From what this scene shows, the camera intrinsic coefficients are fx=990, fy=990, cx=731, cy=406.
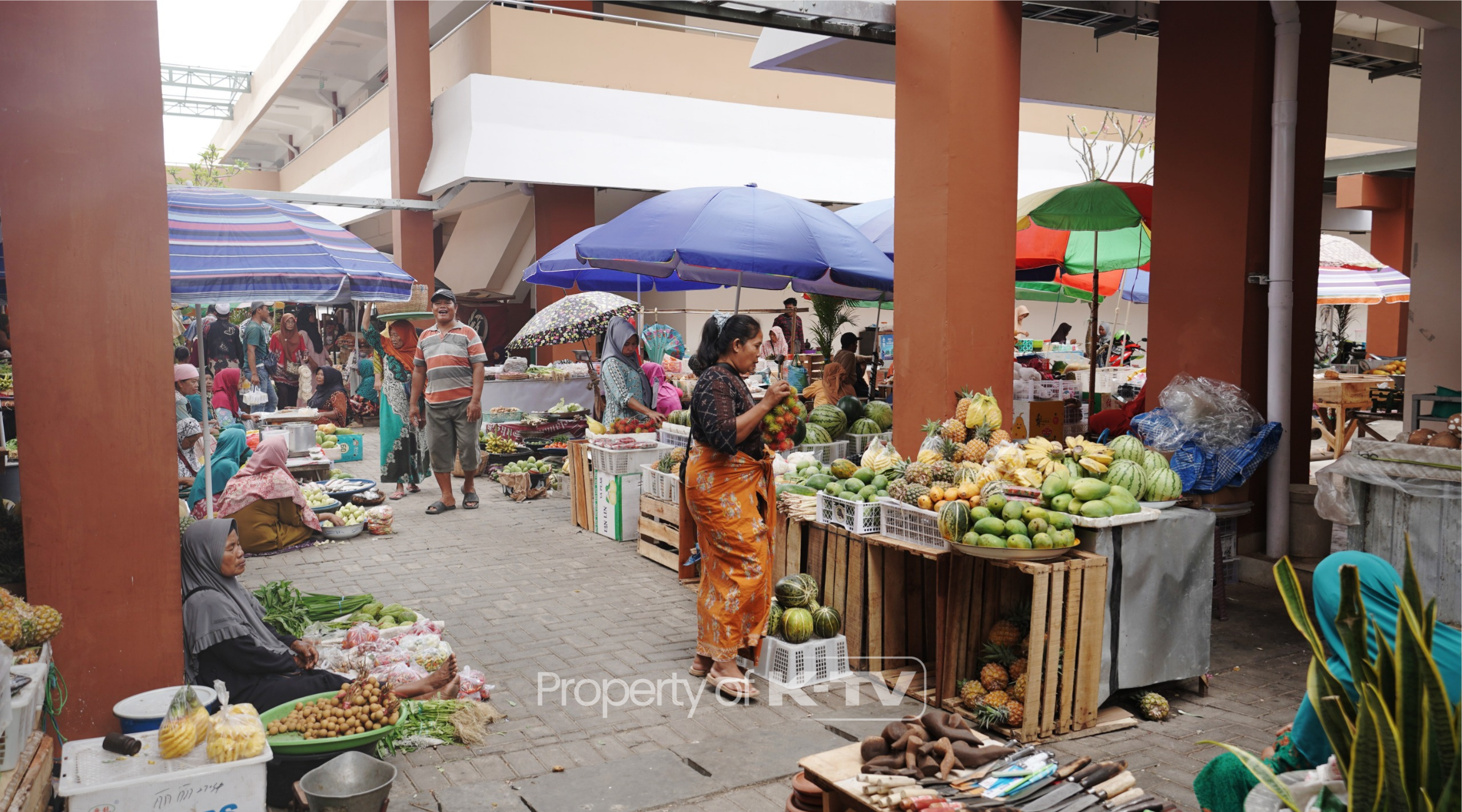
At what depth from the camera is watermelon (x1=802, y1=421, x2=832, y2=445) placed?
7719 mm

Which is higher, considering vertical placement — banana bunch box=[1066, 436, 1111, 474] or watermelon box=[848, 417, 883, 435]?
banana bunch box=[1066, 436, 1111, 474]

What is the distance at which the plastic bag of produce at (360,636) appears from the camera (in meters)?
5.34

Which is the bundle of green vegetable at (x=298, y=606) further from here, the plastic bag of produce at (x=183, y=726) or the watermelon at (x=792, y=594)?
the watermelon at (x=792, y=594)

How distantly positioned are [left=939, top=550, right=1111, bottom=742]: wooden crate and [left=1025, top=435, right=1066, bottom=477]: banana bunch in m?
0.58

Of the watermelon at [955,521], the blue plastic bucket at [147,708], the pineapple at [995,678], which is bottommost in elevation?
the pineapple at [995,678]

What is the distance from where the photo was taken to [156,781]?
3252 millimetres

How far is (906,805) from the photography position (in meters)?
3.04

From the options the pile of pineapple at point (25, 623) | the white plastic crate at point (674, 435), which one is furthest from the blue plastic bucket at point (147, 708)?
the white plastic crate at point (674, 435)

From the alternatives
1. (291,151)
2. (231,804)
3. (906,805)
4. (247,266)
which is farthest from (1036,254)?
(291,151)

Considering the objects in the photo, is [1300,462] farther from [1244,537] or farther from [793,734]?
[793,734]

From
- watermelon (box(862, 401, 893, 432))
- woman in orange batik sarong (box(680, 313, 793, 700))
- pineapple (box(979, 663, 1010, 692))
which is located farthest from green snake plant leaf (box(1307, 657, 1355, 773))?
watermelon (box(862, 401, 893, 432))

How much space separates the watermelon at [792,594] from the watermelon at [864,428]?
2882mm

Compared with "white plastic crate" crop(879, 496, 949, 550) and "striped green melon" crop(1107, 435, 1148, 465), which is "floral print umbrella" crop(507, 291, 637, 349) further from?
"striped green melon" crop(1107, 435, 1148, 465)

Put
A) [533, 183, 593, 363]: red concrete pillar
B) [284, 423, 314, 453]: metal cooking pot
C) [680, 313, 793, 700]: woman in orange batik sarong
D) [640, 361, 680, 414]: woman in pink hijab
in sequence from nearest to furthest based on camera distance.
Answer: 1. [680, 313, 793, 700]: woman in orange batik sarong
2. [640, 361, 680, 414]: woman in pink hijab
3. [284, 423, 314, 453]: metal cooking pot
4. [533, 183, 593, 363]: red concrete pillar
